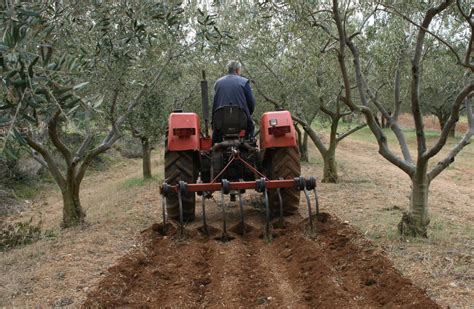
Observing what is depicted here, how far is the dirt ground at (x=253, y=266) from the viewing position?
4531mm

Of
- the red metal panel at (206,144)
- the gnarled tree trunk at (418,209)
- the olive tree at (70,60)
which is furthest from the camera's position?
the red metal panel at (206,144)

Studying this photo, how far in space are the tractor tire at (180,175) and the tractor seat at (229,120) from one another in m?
0.60

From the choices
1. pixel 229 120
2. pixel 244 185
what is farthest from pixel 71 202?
pixel 244 185

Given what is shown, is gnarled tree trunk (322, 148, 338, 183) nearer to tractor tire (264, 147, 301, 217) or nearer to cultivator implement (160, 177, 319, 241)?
tractor tire (264, 147, 301, 217)

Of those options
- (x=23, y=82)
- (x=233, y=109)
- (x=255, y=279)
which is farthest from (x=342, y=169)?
(x=23, y=82)

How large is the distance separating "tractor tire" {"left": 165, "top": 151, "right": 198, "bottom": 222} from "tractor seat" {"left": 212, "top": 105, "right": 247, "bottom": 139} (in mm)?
599

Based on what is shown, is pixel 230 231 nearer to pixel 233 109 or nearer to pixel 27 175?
pixel 233 109

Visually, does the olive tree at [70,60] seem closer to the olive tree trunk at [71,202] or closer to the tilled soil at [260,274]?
the olive tree trunk at [71,202]

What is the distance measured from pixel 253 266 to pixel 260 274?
34 centimetres

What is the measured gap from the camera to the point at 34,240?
25.6 feet

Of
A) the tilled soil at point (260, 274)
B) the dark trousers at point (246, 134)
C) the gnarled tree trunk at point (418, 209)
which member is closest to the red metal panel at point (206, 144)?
the dark trousers at point (246, 134)

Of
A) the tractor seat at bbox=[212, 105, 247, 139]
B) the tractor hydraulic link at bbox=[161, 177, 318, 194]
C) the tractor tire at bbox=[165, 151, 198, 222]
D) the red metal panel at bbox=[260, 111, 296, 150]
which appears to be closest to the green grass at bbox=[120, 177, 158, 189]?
the tractor tire at bbox=[165, 151, 198, 222]

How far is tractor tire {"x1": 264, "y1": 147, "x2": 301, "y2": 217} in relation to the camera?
24.6 ft

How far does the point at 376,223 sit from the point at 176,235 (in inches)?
106
